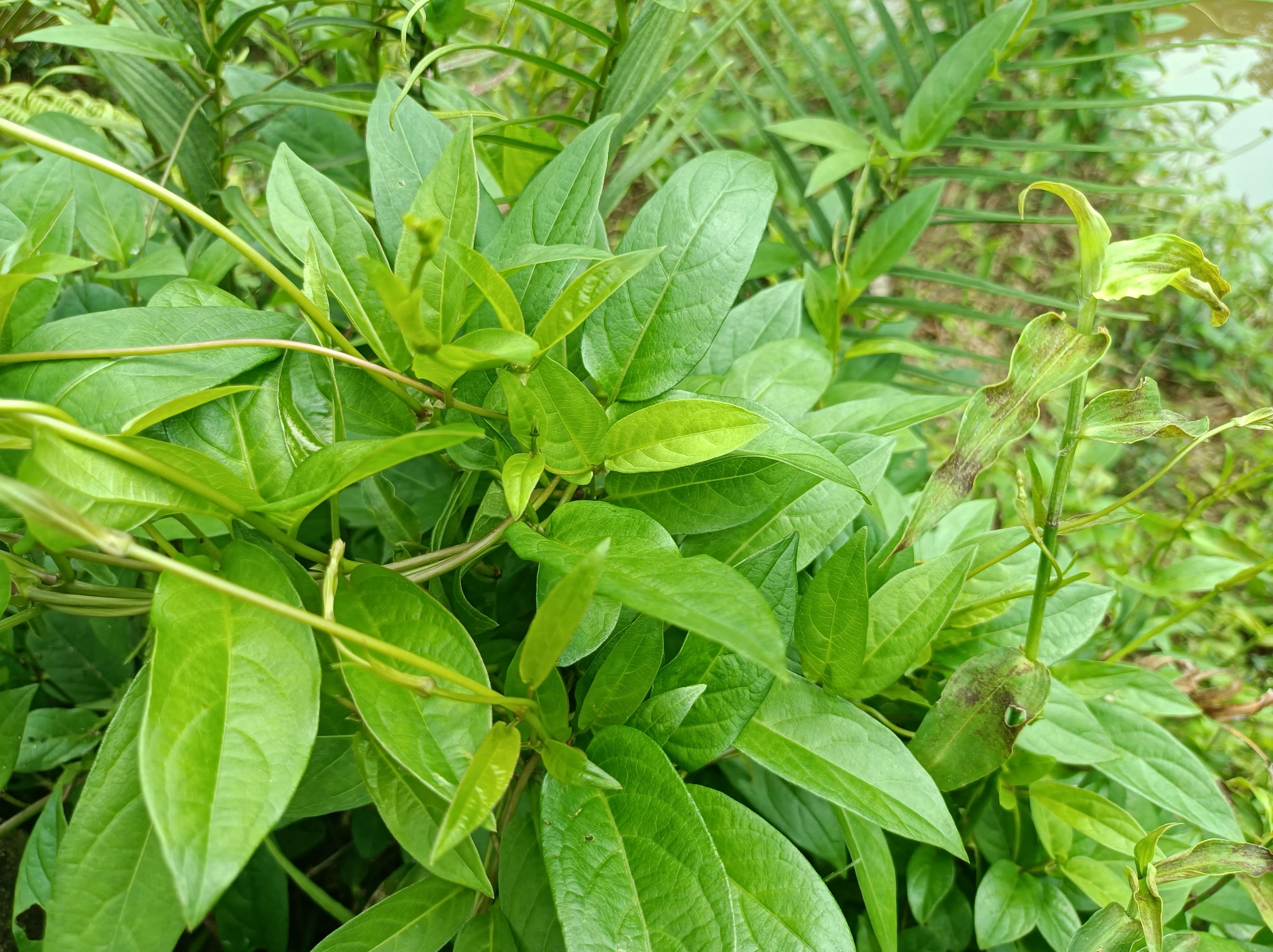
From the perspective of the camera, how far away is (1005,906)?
1.77ft

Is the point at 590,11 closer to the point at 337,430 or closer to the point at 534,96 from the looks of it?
the point at 534,96

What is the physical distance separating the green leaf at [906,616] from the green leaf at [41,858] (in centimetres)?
47

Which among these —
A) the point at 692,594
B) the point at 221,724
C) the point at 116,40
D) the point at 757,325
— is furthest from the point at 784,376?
the point at 116,40

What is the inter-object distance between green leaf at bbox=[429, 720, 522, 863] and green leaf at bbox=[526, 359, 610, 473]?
136mm

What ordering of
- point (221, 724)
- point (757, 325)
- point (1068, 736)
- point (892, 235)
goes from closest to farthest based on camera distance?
point (221, 724), point (1068, 736), point (757, 325), point (892, 235)

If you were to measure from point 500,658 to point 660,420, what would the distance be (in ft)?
0.71

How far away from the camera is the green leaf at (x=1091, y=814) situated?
51cm

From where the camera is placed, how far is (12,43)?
0.79 meters

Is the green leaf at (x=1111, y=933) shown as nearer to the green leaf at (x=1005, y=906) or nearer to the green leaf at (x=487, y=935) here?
the green leaf at (x=1005, y=906)

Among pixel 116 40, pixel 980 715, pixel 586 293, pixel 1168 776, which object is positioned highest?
pixel 116 40

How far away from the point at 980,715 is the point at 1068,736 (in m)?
0.11

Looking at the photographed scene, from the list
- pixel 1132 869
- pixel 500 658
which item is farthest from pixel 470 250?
pixel 1132 869

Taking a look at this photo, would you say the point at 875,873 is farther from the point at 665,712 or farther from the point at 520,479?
the point at 520,479

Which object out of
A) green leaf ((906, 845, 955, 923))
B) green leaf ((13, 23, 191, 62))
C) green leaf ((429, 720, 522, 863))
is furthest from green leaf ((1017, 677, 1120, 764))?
green leaf ((13, 23, 191, 62))
